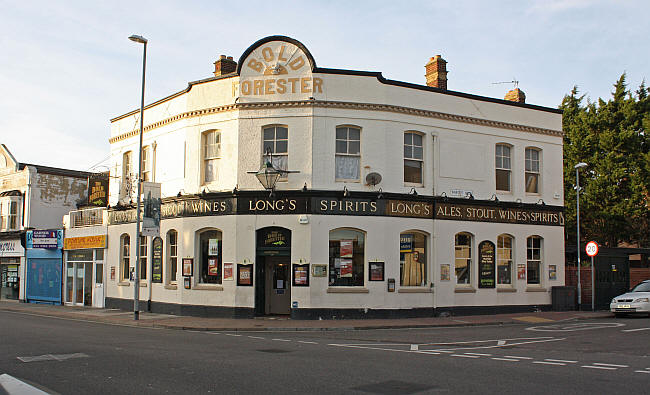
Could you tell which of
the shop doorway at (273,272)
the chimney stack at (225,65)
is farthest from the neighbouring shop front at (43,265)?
the shop doorway at (273,272)

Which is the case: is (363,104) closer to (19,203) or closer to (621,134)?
(621,134)

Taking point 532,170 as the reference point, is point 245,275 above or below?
below

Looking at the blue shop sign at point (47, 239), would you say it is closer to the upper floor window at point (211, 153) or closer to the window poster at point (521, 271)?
the upper floor window at point (211, 153)

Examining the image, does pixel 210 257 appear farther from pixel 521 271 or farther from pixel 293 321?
pixel 521 271

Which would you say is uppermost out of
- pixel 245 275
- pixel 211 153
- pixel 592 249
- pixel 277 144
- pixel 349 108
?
pixel 349 108

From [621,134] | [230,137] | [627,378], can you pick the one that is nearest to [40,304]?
[230,137]

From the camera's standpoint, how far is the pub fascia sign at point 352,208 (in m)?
21.3

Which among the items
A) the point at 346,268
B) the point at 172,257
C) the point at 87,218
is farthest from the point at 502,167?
the point at 87,218

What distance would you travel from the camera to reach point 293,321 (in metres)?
20.3

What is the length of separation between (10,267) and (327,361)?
1192 inches

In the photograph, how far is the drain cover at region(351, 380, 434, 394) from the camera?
845 centimetres

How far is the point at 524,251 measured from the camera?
2459 cm

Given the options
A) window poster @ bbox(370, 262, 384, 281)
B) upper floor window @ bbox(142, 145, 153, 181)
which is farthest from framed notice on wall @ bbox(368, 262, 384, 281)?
upper floor window @ bbox(142, 145, 153, 181)

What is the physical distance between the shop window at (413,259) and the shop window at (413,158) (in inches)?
85.2
